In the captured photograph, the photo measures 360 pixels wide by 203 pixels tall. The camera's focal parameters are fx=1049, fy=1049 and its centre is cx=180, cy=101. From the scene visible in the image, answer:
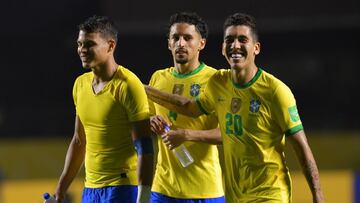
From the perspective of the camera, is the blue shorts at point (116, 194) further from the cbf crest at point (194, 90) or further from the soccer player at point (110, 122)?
the cbf crest at point (194, 90)

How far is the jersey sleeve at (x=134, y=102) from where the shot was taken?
5.42 meters

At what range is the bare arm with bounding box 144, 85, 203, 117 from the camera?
6.14m

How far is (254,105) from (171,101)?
2.68 feet

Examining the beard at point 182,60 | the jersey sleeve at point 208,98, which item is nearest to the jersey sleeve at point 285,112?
the jersey sleeve at point 208,98

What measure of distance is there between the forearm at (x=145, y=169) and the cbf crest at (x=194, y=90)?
1.00m

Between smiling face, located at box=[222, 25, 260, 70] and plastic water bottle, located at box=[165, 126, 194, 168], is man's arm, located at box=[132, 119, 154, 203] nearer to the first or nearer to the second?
smiling face, located at box=[222, 25, 260, 70]

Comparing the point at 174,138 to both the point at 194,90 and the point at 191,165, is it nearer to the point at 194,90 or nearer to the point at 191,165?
the point at 191,165

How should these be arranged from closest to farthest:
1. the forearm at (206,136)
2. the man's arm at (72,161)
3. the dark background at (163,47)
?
the man's arm at (72,161) → the forearm at (206,136) → the dark background at (163,47)

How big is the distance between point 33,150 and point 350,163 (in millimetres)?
3207

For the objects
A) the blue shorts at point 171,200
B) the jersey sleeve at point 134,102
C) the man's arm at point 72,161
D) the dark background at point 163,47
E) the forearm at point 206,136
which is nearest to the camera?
the jersey sleeve at point 134,102

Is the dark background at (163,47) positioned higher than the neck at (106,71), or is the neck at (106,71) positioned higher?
the dark background at (163,47)

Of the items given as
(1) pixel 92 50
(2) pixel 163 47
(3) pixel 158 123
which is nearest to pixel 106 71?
(1) pixel 92 50

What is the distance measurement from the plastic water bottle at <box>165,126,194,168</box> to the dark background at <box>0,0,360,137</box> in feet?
20.6

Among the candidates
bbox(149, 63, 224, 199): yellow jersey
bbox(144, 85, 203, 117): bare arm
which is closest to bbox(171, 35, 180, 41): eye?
bbox(149, 63, 224, 199): yellow jersey
